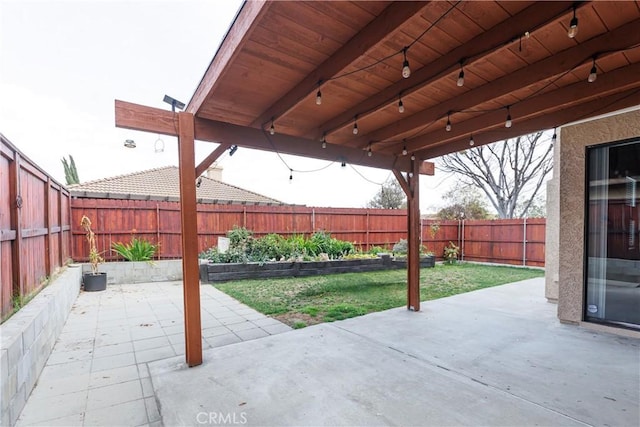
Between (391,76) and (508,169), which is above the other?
(508,169)

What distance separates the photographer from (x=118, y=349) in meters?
3.14

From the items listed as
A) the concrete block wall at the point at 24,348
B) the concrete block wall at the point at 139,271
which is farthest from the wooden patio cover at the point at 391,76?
the concrete block wall at the point at 139,271

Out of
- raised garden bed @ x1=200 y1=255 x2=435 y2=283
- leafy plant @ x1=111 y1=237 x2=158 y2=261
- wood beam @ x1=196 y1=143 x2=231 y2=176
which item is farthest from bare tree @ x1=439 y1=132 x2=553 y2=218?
wood beam @ x1=196 y1=143 x2=231 y2=176

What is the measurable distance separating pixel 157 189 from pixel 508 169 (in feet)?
49.5

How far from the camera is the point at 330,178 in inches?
971

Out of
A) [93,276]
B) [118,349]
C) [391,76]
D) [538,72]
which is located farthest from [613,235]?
[93,276]

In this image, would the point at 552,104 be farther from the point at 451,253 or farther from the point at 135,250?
the point at 451,253

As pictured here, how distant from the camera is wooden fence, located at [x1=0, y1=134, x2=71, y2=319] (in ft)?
7.68

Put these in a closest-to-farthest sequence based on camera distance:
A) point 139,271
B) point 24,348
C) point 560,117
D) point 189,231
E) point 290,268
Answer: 1. point 24,348
2. point 189,231
3. point 560,117
4. point 139,271
5. point 290,268

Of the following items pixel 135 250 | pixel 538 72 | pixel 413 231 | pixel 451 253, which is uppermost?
pixel 538 72

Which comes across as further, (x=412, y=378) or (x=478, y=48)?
(x=412, y=378)

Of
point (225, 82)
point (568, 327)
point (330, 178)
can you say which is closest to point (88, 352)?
point (225, 82)

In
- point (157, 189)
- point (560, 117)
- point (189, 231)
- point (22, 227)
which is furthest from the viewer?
point (157, 189)

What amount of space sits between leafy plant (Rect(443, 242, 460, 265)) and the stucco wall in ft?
21.4
